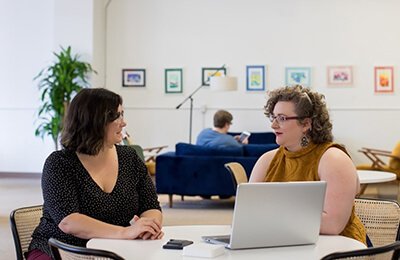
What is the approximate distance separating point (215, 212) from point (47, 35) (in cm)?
503

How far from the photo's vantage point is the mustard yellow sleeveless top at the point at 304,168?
257cm

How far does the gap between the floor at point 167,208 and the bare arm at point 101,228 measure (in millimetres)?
2683

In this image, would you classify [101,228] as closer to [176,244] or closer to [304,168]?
[176,244]

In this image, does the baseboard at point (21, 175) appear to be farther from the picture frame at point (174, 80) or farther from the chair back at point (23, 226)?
the chair back at point (23, 226)

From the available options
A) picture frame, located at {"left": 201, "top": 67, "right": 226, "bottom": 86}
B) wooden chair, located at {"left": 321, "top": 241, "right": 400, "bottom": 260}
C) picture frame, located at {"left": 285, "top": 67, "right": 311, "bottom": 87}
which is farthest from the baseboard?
wooden chair, located at {"left": 321, "top": 241, "right": 400, "bottom": 260}

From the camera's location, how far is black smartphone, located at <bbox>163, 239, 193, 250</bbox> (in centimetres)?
218

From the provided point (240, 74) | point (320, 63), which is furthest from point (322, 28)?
point (240, 74)

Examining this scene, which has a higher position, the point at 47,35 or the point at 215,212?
the point at 47,35

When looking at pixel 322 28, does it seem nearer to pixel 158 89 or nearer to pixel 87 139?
pixel 158 89

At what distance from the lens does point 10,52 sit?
10.8 metres

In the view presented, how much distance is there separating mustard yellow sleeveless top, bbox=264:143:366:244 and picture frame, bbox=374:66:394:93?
7.54 metres

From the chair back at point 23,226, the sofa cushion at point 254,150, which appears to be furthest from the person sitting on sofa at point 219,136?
the chair back at point 23,226

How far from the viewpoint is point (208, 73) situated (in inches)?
409

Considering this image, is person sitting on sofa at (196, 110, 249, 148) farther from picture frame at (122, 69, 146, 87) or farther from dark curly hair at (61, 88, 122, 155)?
dark curly hair at (61, 88, 122, 155)
